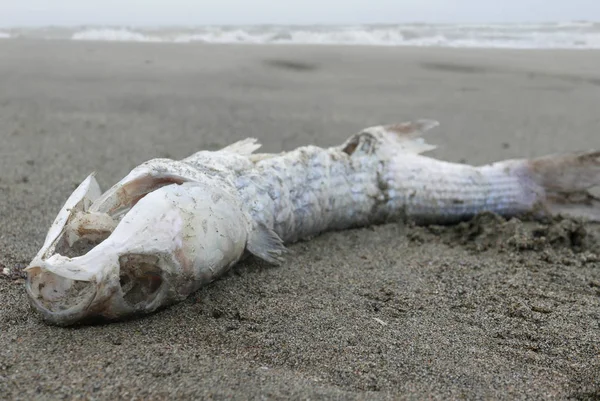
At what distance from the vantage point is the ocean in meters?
12.6

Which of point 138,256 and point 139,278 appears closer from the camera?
point 138,256

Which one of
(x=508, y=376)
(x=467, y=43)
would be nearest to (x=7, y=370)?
(x=508, y=376)

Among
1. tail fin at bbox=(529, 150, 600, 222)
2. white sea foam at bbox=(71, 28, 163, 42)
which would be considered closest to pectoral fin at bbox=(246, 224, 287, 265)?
tail fin at bbox=(529, 150, 600, 222)

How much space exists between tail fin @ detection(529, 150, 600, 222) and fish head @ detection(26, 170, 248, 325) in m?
2.51

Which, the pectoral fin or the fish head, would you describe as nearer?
the fish head

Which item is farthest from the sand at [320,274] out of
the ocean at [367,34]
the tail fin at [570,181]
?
the ocean at [367,34]

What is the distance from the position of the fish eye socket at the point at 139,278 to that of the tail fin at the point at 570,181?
2945mm

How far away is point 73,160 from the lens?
4957 mm

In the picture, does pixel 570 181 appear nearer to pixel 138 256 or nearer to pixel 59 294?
pixel 138 256

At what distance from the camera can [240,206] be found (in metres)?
3.04

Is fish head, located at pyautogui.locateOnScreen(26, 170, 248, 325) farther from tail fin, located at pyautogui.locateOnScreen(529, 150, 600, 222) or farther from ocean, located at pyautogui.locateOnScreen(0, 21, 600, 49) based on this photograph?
ocean, located at pyautogui.locateOnScreen(0, 21, 600, 49)

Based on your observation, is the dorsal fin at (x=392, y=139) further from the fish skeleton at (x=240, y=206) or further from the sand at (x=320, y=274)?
the sand at (x=320, y=274)

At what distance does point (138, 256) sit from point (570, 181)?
10.5ft

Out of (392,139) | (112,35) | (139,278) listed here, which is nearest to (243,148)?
(392,139)
